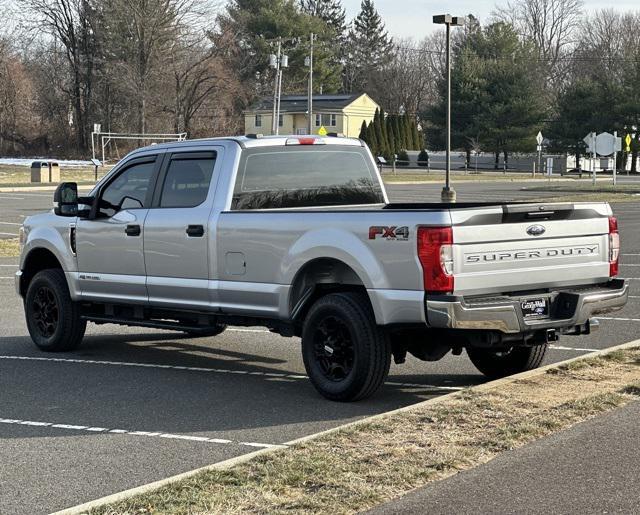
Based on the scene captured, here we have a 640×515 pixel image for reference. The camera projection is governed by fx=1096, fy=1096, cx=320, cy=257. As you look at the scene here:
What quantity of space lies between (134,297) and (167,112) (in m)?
70.3

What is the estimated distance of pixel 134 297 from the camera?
9922mm

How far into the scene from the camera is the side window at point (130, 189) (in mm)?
10023

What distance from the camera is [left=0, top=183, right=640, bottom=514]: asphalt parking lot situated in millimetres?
6367

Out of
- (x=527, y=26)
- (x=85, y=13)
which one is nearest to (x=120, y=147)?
(x=85, y=13)

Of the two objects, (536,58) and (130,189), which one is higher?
(536,58)

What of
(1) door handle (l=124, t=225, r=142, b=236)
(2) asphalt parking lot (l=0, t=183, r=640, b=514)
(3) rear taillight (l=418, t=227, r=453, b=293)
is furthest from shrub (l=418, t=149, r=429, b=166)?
(3) rear taillight (l=418, t=227, r=453, b=293)

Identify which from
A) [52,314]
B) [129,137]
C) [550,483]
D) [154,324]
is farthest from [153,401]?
[129,137]

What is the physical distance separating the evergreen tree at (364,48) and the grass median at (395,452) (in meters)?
135

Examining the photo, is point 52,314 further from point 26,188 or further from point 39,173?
point 39,173

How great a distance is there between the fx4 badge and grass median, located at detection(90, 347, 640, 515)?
1199 millimetres

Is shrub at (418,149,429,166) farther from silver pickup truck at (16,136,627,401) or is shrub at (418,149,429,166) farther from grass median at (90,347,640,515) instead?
grass median at (90,347,640,515)

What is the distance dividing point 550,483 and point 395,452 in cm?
98

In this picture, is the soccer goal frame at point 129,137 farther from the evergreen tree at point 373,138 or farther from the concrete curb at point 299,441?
the concrete curb at point 299,441

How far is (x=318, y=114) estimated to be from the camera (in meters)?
108
